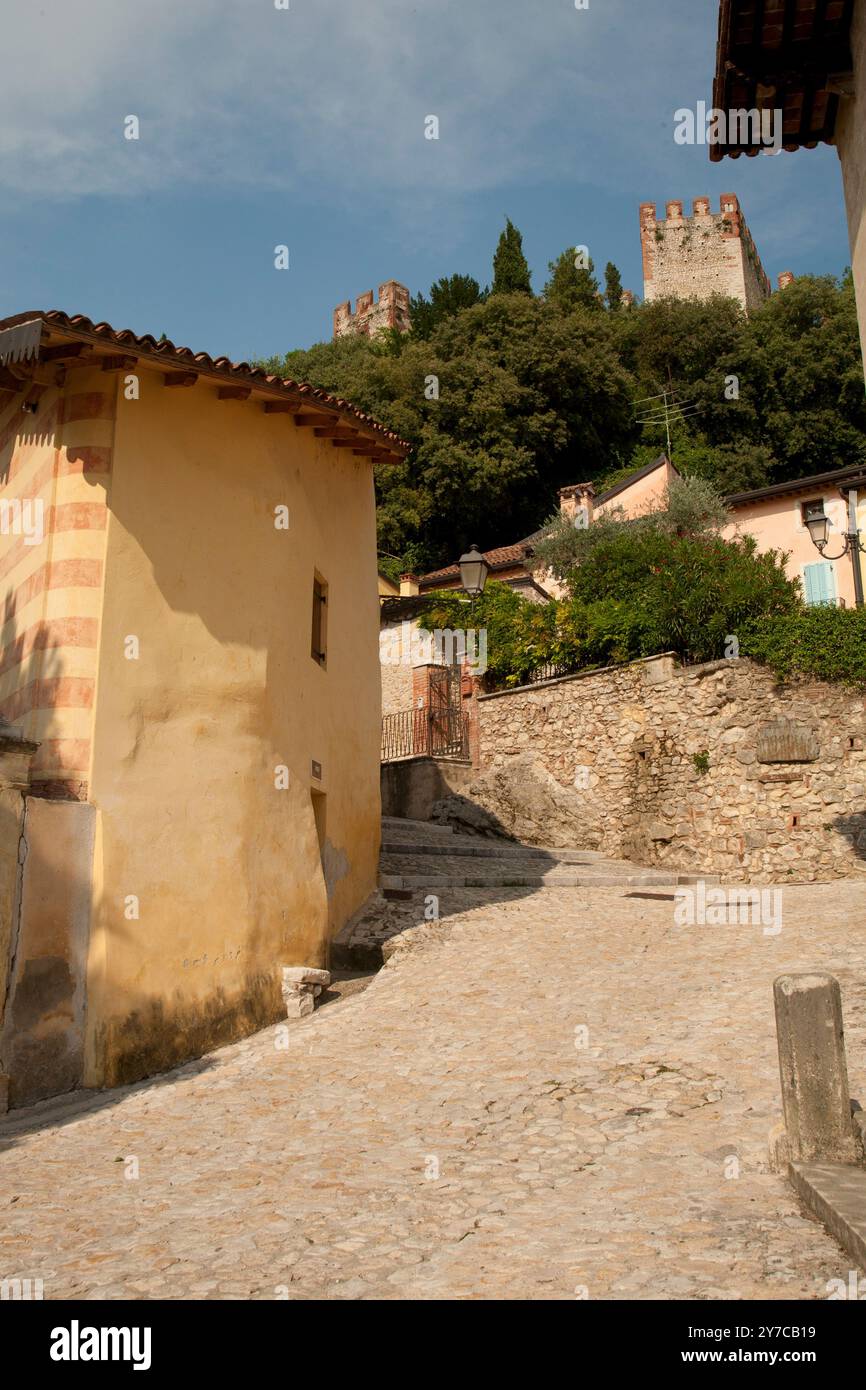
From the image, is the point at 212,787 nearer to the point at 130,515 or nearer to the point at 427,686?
the point at 130,515

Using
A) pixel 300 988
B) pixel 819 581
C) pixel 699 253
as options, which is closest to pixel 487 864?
pixel 300 988

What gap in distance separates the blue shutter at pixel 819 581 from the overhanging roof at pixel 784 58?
19.8 metres

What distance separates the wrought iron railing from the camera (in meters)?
22.6

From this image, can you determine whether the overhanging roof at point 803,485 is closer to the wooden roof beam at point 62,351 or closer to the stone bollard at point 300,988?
the stone bollard at point 300,988

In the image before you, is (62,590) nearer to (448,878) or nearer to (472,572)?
(448,878)

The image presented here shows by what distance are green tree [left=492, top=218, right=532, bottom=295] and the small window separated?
38.7 meters

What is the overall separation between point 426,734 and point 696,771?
22.9 ft

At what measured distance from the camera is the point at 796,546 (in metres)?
28.7

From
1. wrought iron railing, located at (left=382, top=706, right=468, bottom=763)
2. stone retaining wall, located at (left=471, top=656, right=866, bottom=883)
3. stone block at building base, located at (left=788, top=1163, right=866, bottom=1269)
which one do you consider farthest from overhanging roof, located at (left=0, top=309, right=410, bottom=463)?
wrought iron railing, located at (left=382, top=706, right=468, bottom=763)

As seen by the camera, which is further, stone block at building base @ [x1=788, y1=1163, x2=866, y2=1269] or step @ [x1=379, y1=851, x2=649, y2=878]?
step @ [x1=379, y1=851, x2=649, y2=878]

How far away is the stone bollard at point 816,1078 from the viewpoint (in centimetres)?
564

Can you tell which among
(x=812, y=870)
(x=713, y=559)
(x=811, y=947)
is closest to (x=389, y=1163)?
(x=811, y=947)

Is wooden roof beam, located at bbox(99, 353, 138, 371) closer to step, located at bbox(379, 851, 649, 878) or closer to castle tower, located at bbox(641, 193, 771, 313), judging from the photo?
step, located at bbox(379, 851, 649, 878)

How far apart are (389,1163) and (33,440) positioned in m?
7.45
